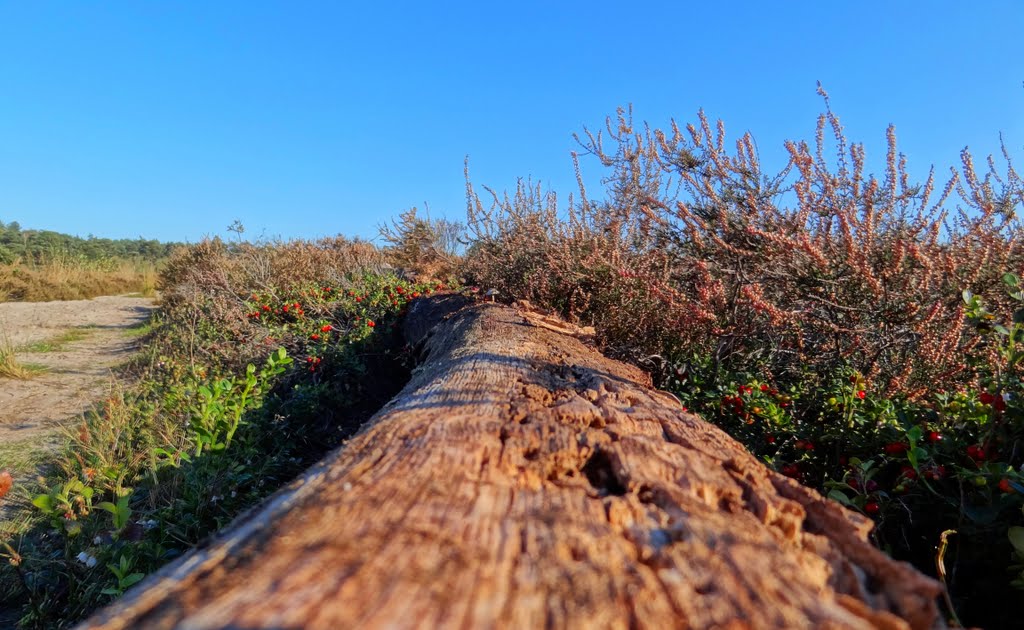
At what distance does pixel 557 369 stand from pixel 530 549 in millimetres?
1601

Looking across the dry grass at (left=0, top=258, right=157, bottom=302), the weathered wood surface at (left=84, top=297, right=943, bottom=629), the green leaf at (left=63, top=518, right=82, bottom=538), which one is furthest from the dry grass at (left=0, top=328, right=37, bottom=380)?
the dry grass at (left=0, top=258, right=157, bottom=302)

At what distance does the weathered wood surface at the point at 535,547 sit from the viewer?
784 mm

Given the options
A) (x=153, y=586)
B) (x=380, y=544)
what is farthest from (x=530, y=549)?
(x=153, y=586)

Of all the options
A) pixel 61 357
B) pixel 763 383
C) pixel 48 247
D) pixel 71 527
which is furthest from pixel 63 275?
pixel 763 383

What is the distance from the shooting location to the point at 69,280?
42.6 feet

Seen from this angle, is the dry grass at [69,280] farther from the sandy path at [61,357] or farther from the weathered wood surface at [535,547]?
the weathered wood surface at [535,547]

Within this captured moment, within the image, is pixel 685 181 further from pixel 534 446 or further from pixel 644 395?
pixel 534 446

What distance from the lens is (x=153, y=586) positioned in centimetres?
89

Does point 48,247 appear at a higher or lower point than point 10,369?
higher

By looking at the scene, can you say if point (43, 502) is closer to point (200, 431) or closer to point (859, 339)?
point (200, 431)

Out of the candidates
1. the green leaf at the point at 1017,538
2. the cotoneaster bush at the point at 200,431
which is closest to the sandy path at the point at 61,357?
the cotoneaster bush at the point at 200,431

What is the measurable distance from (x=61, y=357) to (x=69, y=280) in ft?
26.0

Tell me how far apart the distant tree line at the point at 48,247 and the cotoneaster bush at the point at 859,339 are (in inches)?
527

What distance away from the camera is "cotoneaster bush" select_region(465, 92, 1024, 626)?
1661mm
